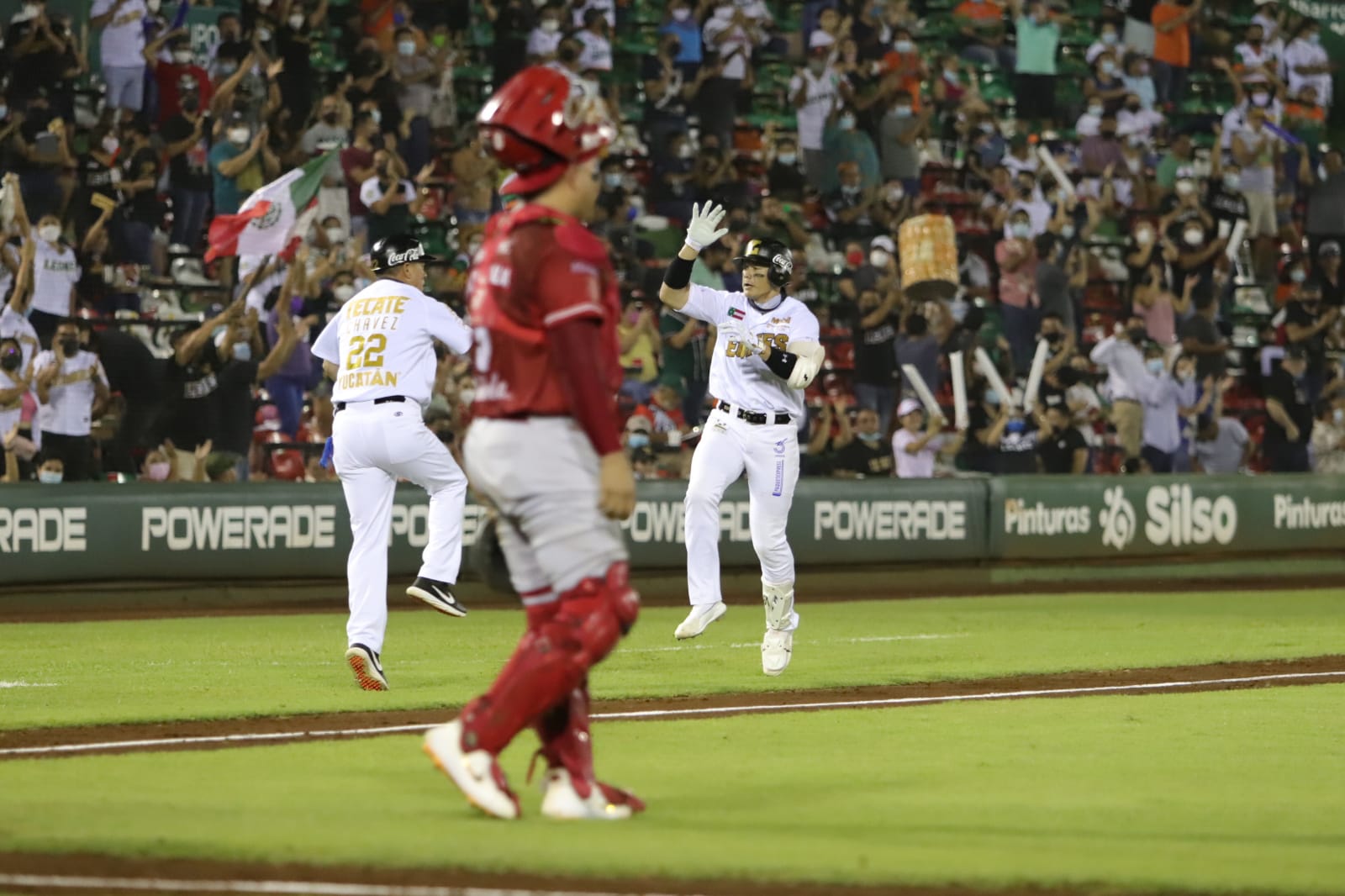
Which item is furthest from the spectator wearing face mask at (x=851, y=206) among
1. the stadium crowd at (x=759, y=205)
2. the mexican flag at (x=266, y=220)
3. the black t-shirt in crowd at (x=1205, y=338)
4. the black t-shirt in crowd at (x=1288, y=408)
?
the mexican flag at (x=266, y=220)

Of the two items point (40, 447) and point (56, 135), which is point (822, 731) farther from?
point (56, 135)

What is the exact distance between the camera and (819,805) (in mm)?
7438

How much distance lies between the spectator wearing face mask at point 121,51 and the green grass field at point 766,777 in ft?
27.1

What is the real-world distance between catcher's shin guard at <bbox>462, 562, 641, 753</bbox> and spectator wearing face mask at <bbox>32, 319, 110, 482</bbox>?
12.7 metres

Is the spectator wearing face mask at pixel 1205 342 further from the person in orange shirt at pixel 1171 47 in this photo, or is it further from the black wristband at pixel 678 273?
the black wristband at pixel 678 273

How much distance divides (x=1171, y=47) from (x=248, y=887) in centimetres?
2688

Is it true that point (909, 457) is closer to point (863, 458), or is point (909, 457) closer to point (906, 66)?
point (863, 458)

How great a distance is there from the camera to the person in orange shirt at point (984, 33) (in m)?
29.0

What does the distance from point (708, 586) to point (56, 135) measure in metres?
10.1

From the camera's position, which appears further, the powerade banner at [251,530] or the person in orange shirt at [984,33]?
the person in orange shirt at [984,33]

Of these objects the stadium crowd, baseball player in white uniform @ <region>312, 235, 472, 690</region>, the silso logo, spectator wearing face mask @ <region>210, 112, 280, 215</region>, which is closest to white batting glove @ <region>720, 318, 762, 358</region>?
baseball player in white uniform @ <region>312, 235, 472, 690</region>

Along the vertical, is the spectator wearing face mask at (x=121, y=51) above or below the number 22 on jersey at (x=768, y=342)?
above

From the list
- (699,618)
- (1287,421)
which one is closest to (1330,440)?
(1287,421)

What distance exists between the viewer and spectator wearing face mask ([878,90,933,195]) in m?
26.4
